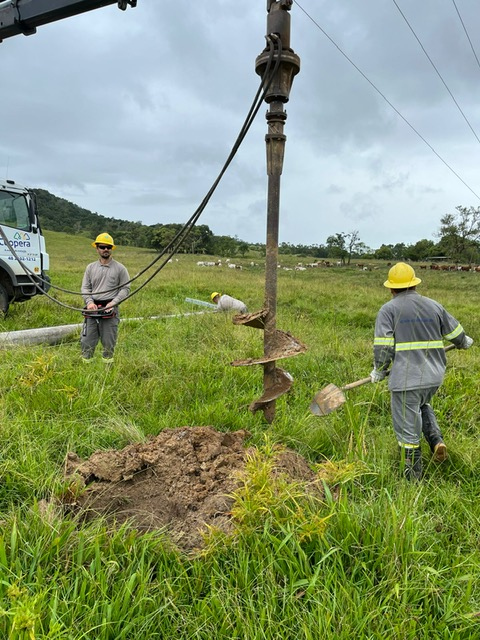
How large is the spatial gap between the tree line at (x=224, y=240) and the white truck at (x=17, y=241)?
4011 centimetres

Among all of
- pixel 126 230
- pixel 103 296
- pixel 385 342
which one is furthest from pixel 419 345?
pixel 126 230

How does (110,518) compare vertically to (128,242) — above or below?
below

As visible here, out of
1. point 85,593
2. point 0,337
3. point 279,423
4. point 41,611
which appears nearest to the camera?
point 41,611

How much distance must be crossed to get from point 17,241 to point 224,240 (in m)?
67.0

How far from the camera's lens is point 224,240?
241ft

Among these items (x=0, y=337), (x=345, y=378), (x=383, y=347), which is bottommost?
(x=345, y=378)

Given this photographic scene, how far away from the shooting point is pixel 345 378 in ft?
16.6

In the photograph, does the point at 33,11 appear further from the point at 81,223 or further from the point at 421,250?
the point at 81,223

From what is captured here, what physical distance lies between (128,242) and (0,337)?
73.9 metres

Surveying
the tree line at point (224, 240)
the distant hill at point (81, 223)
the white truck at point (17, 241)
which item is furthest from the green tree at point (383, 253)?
the white truck at point (17, 241)

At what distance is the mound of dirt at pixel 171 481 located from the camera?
6.94 ft

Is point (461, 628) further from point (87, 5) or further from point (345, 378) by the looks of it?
point (87, 5)

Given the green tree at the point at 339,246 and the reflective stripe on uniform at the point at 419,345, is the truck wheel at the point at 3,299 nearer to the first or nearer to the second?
the reflective stripe on uniform at the point at 419,345

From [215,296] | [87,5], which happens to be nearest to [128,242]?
[215,296]
